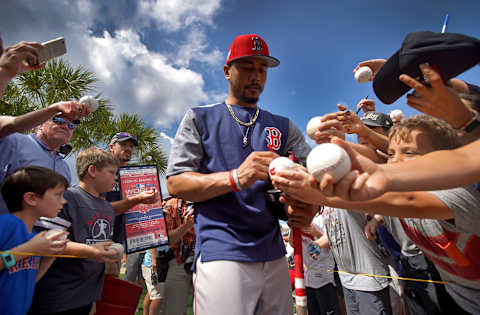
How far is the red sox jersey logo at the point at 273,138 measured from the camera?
6.44ft

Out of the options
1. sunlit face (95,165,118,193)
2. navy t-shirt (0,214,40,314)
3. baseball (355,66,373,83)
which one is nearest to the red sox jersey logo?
baseball (355,66,373,83)

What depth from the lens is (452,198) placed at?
146 cm

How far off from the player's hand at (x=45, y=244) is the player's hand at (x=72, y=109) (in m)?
1.24

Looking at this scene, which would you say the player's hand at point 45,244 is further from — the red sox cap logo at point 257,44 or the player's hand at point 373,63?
the player's hand at point 373,63

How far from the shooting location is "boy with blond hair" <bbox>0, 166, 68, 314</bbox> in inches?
75.3

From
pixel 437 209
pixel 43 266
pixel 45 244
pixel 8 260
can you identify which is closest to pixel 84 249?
pixel 43 266

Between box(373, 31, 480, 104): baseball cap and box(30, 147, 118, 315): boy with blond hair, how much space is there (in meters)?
2.61

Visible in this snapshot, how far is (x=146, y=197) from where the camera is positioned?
3.20 m

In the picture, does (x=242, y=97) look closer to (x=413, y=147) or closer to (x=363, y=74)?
(x=413, y=147)

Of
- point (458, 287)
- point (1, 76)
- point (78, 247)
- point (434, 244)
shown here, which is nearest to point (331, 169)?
point (434, 244)

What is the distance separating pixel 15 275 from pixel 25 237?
26cm

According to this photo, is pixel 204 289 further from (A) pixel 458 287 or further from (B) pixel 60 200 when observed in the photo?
(A) pixel 458 287

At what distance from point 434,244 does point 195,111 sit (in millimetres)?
1814

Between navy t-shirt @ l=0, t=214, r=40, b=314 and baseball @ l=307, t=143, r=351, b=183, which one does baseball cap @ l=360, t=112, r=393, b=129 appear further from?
navy t-shirt @ l=0, t=214, r=40, b=314
